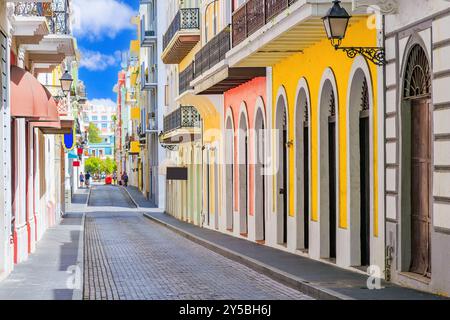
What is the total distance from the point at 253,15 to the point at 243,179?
7.77 metres

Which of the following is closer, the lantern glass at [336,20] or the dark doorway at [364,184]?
the lantern glass at [336,20]

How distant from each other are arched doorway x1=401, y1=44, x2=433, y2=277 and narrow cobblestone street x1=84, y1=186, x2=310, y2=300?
1.68 m

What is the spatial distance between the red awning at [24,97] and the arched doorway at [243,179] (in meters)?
9.59

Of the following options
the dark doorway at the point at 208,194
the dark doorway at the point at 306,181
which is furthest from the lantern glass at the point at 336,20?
the dark doorway at the point at 208,194

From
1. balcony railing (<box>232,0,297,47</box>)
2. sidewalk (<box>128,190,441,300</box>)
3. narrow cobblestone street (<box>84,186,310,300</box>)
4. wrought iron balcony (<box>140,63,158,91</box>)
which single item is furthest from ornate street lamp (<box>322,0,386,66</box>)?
wrought iron balcony (<box>140,63,158,91</box>)

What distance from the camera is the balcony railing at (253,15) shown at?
60.8 ft

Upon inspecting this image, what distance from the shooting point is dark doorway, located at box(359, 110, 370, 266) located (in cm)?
1641

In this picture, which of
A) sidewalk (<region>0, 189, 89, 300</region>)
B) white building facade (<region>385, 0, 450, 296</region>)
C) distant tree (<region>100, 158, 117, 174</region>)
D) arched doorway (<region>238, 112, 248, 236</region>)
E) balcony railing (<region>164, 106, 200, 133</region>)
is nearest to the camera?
white building facade (<region>385, 0, 450, 296</region>)

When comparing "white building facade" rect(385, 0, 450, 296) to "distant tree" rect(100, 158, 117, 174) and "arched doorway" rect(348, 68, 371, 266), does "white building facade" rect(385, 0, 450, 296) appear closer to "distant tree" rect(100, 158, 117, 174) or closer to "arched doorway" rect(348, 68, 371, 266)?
"arched doorway" rect(348, 68, 371, 266)

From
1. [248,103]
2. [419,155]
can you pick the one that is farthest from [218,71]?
[419,155]

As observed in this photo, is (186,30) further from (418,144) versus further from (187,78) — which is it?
(418,144)

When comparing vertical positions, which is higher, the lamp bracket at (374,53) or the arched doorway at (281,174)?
the lamp bracket at (374,53)

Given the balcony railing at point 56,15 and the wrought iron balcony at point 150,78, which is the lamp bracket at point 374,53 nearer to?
the balcony railing at point 56,15
